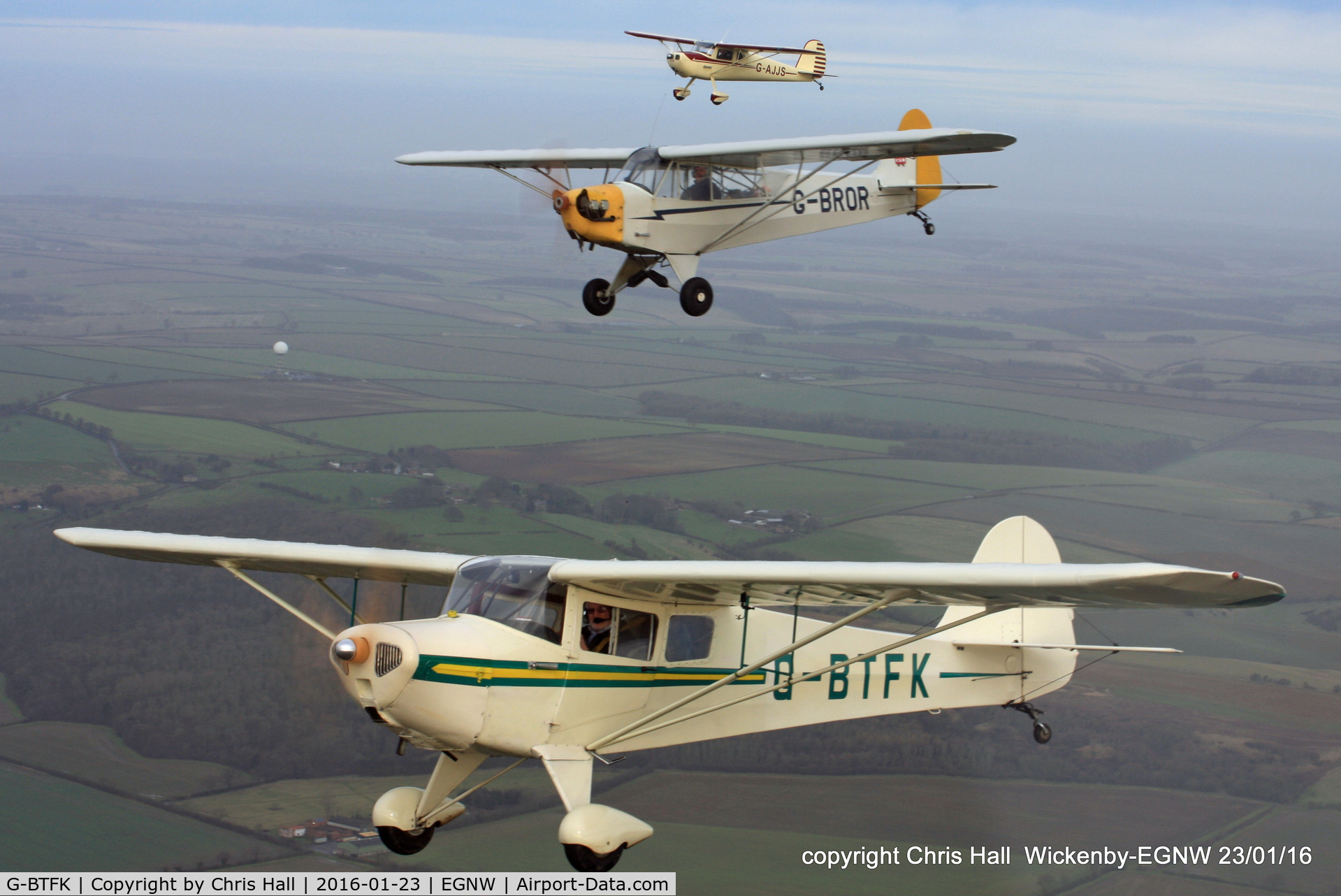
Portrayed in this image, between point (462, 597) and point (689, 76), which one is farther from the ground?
point (689, 76)

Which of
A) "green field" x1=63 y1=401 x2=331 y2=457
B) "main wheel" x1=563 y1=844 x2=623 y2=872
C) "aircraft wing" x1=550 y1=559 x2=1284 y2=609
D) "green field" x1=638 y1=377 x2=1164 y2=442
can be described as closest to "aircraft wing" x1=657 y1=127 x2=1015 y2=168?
"aircraft wing" x1=550 y1=559 x2=1284 y2=609

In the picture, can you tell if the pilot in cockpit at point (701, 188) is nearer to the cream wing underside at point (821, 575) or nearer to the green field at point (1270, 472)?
the cream wing underside at point (821, 575)

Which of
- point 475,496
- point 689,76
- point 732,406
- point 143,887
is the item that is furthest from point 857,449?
point 689,76

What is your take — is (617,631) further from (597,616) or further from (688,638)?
(688,638)

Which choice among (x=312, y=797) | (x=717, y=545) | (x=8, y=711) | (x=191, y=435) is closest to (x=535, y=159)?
(x=312, y=797)

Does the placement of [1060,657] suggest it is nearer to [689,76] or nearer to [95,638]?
[689,76]

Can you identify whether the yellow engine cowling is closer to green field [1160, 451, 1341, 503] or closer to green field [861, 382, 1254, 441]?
green field [1160, 451, 1341, 503]

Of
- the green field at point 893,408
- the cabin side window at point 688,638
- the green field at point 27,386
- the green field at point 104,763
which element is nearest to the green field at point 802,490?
the green field at point 893,408
